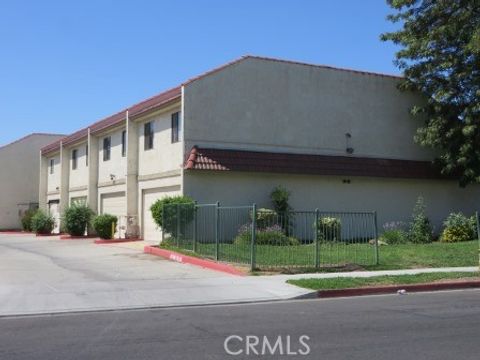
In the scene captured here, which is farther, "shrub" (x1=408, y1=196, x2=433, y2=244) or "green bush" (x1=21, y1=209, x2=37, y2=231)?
"green bush" (x1=21, y1=209, x2=37, y2=231)

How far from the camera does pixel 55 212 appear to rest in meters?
41.9

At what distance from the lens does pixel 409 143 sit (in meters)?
29.7

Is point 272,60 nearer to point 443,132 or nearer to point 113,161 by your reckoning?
point 443,132

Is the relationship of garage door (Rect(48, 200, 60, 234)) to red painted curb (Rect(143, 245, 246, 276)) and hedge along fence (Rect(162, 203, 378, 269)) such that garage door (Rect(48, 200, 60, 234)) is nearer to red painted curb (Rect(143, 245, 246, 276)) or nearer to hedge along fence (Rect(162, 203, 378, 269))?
red painted curb (Rect(143, 245, 246, 276))

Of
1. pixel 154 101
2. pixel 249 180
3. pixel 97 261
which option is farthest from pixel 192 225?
pixel 154 101

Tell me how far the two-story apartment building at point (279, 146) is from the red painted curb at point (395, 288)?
11.0m

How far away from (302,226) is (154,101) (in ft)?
31.2

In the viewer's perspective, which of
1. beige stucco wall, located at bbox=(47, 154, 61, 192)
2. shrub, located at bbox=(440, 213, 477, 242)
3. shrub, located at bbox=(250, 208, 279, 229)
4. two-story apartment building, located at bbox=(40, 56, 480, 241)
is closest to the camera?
shrub, located at bbox=(250, 208, 279, 229)

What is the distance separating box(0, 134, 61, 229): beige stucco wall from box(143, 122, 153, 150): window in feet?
80.2

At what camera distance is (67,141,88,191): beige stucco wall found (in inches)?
1474

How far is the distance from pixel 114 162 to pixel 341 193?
12285 millimetres

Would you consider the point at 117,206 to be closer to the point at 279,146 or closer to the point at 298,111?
the point at 279,146

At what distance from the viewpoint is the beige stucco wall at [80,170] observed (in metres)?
37.4

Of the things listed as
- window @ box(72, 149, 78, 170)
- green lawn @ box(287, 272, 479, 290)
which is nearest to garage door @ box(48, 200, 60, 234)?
window @ box(72, 149, 78, 170)
